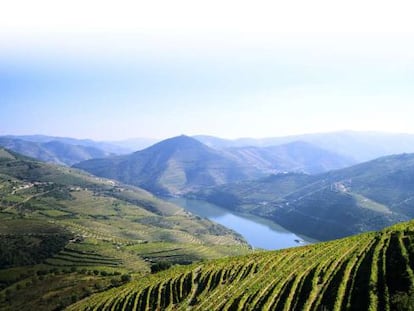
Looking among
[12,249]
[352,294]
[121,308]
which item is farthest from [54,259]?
[352,294]

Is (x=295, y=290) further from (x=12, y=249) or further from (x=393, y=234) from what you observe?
(x=12, y=249)

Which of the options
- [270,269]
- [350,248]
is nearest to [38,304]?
[270,269]

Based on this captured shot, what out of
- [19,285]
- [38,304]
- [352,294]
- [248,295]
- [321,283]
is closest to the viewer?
[352,294]

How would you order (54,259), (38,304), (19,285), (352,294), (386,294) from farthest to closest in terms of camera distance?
(54,259) < (19,285) < (38,304) < (352,294) < (386,294)

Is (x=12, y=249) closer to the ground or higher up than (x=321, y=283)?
closer to the ground

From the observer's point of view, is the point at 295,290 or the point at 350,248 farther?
the point at 350,248

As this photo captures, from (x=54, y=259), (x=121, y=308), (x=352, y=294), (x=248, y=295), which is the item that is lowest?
(x=54, y=259)
